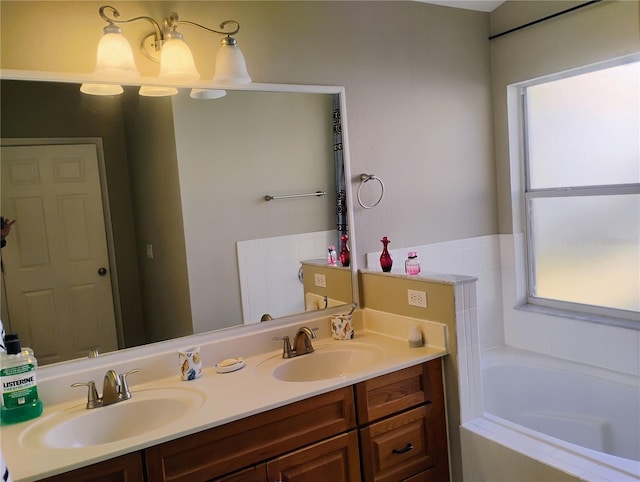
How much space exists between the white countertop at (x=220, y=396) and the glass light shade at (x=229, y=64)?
3.55 feet

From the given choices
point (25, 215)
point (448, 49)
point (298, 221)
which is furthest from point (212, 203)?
point (448, 49)

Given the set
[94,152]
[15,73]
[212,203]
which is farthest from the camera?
[212,203]

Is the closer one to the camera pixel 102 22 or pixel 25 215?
pixel 25 215

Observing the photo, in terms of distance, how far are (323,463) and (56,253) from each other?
1.20m

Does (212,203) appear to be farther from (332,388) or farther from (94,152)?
(332,388)

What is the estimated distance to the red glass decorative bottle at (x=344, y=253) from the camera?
2.51m

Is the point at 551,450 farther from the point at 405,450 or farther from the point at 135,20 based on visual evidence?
the point at 135,20

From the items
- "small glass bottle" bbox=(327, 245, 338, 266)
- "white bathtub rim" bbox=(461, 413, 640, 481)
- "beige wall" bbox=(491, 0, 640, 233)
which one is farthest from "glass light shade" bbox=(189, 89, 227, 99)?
"beige wall" bbox=(491, 0, 640, 233)

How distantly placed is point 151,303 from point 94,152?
23.9 inches

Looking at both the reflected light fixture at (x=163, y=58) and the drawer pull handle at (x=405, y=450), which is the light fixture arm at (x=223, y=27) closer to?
the reflected light fixture at (x=163, y=58)

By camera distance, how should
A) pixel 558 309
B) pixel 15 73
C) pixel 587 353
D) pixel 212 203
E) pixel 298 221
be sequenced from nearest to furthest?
pixel 15 73
pixel 212 203
pixel 298 221
pixel 587 353
pixel 558 309

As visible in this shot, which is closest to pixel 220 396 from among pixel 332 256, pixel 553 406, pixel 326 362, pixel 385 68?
pixel 326 362

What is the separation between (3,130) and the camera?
5.73ft

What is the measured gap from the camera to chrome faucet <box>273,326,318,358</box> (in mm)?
2164
